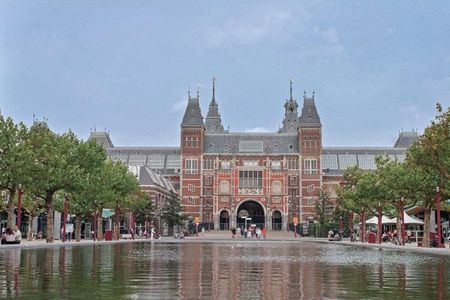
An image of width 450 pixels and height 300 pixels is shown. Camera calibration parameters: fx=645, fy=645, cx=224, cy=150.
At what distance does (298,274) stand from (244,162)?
102 m

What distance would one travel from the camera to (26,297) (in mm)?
11336

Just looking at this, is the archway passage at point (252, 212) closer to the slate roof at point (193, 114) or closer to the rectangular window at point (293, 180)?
the rectangular window at point (293, 180)

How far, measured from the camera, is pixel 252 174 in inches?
4692

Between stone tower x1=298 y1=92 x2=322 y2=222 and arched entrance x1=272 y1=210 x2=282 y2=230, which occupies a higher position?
stone tower x1=298 y1=92 x2=322 y2=222

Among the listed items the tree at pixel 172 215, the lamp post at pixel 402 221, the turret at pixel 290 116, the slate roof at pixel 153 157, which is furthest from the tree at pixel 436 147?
the turret at pixel 290 116

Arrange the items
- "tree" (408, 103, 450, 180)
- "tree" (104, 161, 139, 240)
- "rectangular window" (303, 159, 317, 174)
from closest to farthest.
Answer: "tree" (408, 103, 450, 180) → "tree" (104, 161, 139, 240) → "rectangular window" (303, 159, 317, 174)

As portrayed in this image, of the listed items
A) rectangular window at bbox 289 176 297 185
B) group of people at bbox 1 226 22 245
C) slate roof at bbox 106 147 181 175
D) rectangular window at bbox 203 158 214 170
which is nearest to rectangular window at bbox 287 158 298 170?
rectangular window at bbox 289 176 297 185

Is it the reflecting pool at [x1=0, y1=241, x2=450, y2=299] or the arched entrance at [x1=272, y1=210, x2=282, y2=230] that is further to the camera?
the arched entrance at [x1=272, y1=210, x2=282, y2=230]

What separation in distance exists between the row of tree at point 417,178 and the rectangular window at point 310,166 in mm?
50826

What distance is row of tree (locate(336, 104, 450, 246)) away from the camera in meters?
35.8

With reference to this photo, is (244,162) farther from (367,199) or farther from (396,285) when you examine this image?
(396,285)

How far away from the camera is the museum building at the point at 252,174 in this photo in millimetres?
117562

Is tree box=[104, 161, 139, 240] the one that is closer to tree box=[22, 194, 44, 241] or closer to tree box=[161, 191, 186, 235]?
tree box=[22, 194, 44, 241]

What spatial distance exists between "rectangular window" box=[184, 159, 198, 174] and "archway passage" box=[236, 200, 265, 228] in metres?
11.0
